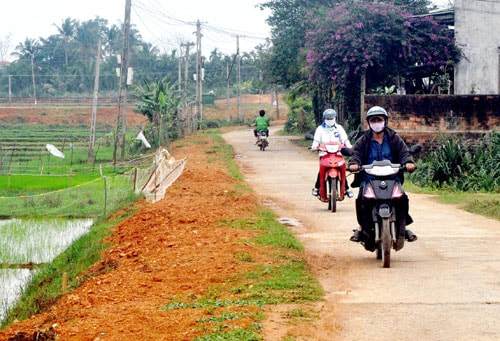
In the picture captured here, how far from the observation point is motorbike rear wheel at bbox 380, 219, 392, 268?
9.08 meters

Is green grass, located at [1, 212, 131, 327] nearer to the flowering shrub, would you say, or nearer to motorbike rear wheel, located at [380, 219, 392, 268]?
motorbike rear wheel, located at [380, 219, 392, 268]

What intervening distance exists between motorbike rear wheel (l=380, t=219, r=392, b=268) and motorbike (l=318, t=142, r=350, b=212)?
5.44m

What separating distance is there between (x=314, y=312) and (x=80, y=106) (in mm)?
67851

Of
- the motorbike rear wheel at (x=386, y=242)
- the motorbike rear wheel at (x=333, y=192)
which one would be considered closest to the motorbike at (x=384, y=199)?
the motorbike rear wheel at (x=386, y=242)

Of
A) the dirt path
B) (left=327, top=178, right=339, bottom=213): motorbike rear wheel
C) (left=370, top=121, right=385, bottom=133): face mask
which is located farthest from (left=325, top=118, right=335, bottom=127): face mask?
(left=370, top=121, right=385, bottom=133): face mask

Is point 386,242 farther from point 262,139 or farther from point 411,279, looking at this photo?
point 262,139

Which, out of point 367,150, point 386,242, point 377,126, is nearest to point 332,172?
point 367,150

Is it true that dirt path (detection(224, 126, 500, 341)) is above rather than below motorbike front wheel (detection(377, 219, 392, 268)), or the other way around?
below

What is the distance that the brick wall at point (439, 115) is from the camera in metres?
23.9

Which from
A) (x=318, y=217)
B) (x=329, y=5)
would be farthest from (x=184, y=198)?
(x=329, y=5)

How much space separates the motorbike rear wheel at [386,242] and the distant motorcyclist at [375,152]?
30cm

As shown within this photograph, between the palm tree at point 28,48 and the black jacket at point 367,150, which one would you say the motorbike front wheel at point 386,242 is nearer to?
the black jacket at point 367,150

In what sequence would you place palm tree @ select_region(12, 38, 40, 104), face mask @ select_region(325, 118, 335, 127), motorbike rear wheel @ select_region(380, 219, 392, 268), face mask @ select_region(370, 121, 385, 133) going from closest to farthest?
motorbike rear wheel @ select_region(380, 219, 392, 268)
face mask @ select_region(370, 121, 385, 133)
face mask @ select_region(325, 118, 335, 127)
palm tree @ select_region(12, 38, 40, 104)

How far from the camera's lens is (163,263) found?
984 centimetres
